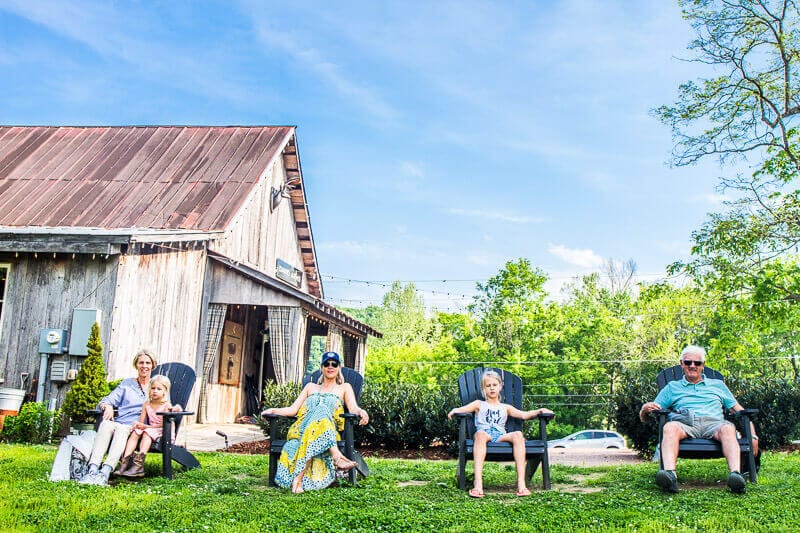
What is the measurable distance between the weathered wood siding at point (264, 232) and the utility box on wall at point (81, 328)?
8.78 feet

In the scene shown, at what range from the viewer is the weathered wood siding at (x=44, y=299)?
8.70 m

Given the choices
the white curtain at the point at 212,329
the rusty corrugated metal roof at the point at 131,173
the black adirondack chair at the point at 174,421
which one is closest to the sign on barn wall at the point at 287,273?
the rusty corrugated metal roof at the point at 131,173

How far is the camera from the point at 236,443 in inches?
349

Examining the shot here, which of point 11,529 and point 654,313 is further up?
point 654,313

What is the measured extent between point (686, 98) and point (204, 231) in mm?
9178

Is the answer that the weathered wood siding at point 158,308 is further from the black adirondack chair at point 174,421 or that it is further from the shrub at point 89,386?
the black adirondack chair at point 174,421

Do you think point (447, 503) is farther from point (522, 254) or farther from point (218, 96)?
point (522, 254)

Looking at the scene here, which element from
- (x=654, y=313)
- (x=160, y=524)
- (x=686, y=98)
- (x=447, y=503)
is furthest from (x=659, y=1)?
(x=654, y=313)

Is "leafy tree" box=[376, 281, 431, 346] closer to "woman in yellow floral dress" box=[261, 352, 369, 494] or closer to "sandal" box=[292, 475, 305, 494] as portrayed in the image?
"woman in yellow floral dress" box=[261, 352, 369, 494]

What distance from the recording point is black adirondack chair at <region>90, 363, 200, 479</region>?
5332mm

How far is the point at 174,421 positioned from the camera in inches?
218

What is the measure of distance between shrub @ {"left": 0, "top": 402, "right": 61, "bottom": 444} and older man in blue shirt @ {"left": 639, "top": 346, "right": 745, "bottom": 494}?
6629 mm

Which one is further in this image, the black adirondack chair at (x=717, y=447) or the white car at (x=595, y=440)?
the white car at (x=595, y=440)

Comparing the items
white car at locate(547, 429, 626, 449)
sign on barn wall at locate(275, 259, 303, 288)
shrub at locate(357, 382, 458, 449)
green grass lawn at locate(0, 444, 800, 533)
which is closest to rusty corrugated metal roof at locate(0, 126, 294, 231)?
sign on barn wall at locate(275, 259, 303, 288)
